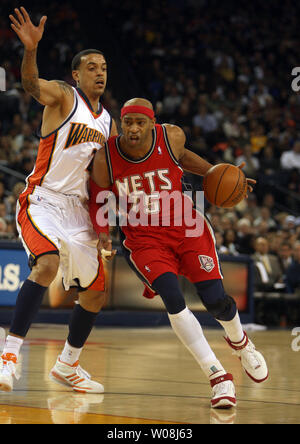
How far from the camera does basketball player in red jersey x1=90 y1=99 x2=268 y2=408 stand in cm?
478

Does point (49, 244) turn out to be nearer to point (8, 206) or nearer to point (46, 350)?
point (46, 350)

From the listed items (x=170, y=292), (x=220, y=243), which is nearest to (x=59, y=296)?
(x=220, y=243)

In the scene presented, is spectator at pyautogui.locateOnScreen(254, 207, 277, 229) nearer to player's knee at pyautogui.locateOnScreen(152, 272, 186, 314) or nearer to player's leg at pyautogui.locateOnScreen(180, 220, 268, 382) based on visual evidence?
player's leg at pyautogui.locateOnScreen(180, 220, 268, 382)

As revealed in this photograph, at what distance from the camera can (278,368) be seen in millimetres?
6809

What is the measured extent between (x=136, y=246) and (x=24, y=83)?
1194 mm

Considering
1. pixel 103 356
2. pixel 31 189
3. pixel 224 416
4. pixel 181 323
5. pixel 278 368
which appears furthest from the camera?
pixel 103 356

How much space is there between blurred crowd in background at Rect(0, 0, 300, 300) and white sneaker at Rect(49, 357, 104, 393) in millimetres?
6727

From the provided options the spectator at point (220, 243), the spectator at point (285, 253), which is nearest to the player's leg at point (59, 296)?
the spectator at point (220, 243)

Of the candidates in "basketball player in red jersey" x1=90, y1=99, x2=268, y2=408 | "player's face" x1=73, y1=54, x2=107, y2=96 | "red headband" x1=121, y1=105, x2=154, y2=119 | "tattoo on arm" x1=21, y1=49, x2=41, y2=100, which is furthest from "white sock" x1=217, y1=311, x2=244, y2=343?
"tattoo on arm" x1=21, y1=49, x2=41, y2=100

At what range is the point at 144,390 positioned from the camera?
516cm

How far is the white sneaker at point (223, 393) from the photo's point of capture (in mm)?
4391

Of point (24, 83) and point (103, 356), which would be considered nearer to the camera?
point (24, 83)

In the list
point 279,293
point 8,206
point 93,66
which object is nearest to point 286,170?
point 279,293

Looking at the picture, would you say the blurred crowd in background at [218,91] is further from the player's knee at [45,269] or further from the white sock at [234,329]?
the white sock at [234,329]
